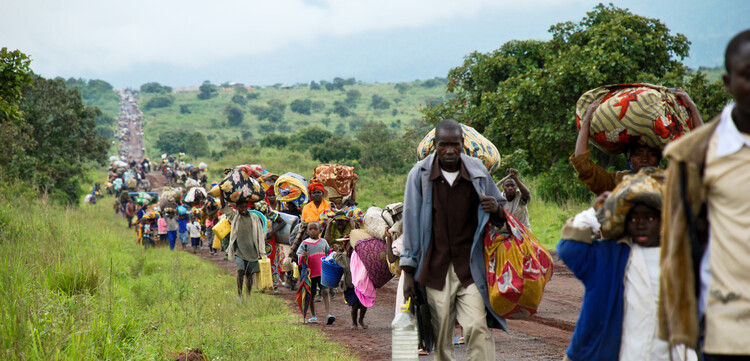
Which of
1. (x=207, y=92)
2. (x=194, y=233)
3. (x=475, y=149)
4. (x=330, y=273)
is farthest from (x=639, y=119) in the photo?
(x=207, y=92)

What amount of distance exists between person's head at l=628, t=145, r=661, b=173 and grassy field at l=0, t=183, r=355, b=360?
3.70 meters

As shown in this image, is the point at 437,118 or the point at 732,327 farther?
the point at 437,118

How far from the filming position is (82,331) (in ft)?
20.2

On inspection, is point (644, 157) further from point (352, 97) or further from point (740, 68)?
point (352, 97)

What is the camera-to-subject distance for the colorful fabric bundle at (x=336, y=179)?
1206 centimetres

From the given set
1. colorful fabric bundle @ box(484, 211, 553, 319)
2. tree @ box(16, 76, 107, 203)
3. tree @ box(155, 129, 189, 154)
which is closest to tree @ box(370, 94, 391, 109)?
tree @ box(155, 129, 189, 154)

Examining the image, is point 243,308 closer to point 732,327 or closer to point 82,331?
point 82,331

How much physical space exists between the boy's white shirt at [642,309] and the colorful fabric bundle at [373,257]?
188 inches

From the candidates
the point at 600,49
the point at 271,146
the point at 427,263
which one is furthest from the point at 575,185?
the point at 271,146

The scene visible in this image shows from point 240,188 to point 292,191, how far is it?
9.32 feet

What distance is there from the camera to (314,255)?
33.7 feet

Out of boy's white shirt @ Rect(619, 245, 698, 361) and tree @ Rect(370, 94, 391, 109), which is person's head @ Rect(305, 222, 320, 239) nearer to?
boy's white shirt @ Rect(619, 245, 698, 361)

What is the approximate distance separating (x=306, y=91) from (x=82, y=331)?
15468 cm

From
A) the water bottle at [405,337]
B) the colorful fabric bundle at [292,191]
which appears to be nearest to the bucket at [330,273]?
the water bottle at [405,337]
